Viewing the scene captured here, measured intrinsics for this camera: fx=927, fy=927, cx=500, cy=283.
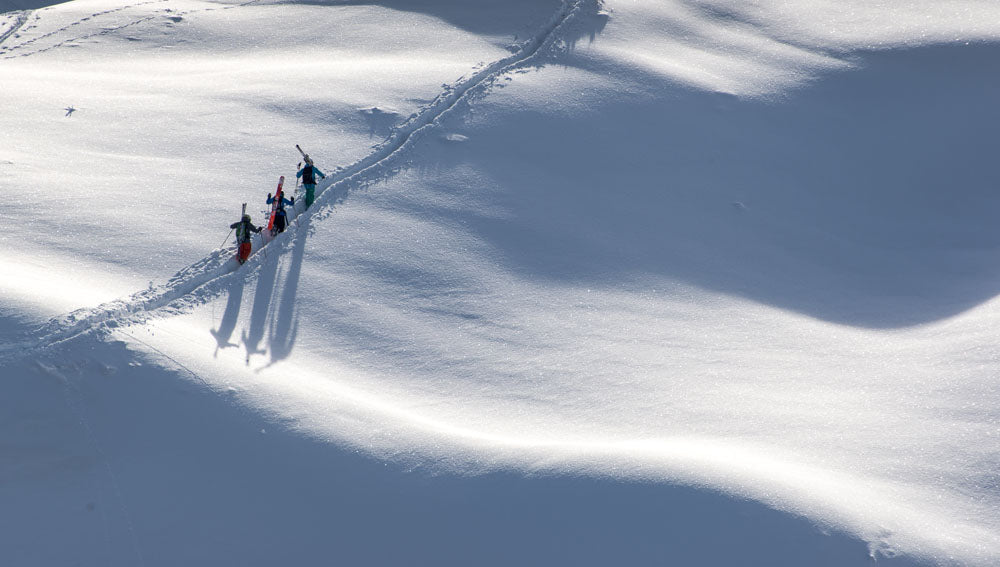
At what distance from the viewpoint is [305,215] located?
14.2 meters

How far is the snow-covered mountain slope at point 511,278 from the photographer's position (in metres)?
8.95

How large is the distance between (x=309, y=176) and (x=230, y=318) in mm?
3098

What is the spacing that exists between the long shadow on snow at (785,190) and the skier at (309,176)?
218 cm

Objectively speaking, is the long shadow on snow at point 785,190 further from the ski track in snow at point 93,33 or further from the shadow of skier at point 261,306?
the ski track in snow at point 93,33

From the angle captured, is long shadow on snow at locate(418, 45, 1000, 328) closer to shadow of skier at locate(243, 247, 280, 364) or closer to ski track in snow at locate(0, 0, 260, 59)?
shadow of skier at locate(243, 247, 280, 364)

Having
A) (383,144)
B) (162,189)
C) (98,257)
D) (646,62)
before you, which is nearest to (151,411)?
(98,257)

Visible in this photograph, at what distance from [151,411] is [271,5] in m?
13.8

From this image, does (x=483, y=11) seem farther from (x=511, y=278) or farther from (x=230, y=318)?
(x=230, y=318)

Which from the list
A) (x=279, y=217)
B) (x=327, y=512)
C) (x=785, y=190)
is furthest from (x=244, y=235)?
(x=785, y=190)

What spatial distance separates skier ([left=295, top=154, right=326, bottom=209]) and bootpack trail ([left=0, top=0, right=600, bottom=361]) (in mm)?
160

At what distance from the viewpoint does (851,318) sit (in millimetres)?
13398

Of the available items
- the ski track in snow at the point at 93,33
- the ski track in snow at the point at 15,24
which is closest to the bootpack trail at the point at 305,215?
the ski track in snow at the point at 93,33

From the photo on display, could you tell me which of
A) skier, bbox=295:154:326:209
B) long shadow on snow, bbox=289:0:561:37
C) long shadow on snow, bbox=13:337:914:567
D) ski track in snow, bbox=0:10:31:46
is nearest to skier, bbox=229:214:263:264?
skier, bbox=295:154:326:209

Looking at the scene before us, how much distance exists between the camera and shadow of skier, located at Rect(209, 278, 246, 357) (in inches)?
445
